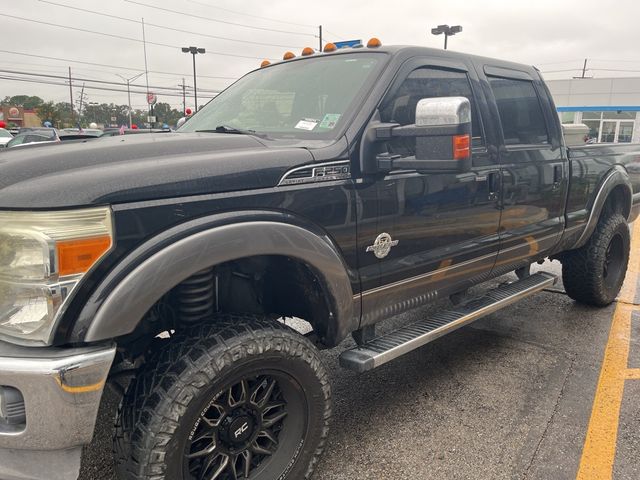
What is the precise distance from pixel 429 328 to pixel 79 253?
1956mm

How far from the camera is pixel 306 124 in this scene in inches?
103

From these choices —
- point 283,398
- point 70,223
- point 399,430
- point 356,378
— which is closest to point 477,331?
point 356,378

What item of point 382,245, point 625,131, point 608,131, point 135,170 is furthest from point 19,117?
point 135,170

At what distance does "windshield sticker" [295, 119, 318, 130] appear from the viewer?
258cm

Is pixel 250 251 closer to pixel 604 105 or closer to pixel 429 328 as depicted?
pixel 429 328

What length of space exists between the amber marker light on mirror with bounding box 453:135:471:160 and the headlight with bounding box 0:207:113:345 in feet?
4.36

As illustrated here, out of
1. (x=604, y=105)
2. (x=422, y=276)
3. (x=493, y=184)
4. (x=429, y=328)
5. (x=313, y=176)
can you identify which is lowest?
(x=429, y=328)

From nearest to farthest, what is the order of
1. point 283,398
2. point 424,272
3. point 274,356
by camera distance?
point 274,356, point 283,398, point 424,272

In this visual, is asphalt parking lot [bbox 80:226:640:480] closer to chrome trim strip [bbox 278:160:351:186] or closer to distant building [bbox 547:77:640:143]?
chrome trim strip [bbox 278:160:351:186]

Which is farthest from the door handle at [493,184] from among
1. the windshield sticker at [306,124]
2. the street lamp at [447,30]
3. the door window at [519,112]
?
the street lamp at [447,30]

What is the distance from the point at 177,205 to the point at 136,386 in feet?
2.29

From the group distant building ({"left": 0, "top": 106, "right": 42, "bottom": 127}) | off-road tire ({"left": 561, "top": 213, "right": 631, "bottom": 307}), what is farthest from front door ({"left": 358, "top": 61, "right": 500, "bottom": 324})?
distant building ({"left": 0, "top": 106, "right": 42, "bottom": 127})

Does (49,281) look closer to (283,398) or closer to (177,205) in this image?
(177,205)

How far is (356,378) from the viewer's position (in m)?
3.48
